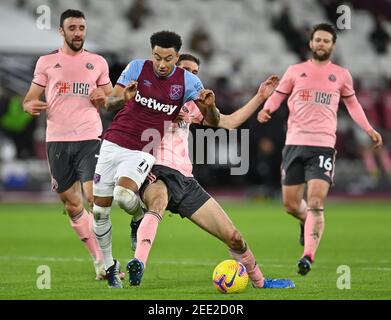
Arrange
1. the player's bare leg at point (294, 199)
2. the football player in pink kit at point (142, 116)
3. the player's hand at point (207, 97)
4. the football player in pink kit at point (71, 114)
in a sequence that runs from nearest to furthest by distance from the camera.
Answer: the player's hand at point (207, 97)
the football player in pink kit at point (142, 116)
the football player in pink kit at point (71, 114)
the player's bare leg at point (294, 199)

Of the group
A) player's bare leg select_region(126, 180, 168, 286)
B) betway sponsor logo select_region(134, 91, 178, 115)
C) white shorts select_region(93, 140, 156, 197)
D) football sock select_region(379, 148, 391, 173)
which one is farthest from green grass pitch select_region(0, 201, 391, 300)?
football sock select_region(379, 148, 391, 173)

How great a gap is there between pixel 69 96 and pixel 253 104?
2419mm

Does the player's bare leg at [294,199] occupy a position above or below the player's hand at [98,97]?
below

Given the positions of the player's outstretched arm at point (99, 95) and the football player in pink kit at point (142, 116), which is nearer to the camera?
the football player in pink kit at point (142, 116)

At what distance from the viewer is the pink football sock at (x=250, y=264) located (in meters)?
9.47

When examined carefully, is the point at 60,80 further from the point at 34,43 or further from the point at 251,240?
the point at 34,43

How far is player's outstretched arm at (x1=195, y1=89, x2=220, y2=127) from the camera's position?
9.16 m

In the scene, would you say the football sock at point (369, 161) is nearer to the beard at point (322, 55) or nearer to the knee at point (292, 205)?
the knee at point (292, 205)

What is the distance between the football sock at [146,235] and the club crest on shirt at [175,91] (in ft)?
3.65

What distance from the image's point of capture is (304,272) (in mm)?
10547

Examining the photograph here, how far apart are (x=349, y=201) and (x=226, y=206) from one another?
368 cm

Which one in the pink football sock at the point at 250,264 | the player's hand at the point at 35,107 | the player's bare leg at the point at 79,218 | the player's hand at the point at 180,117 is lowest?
the pink football sock at the point at 250,264

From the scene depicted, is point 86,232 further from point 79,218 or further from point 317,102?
point 317,102

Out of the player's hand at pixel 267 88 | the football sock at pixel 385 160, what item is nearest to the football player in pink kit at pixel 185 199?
the player's hand at pixel 267 88
